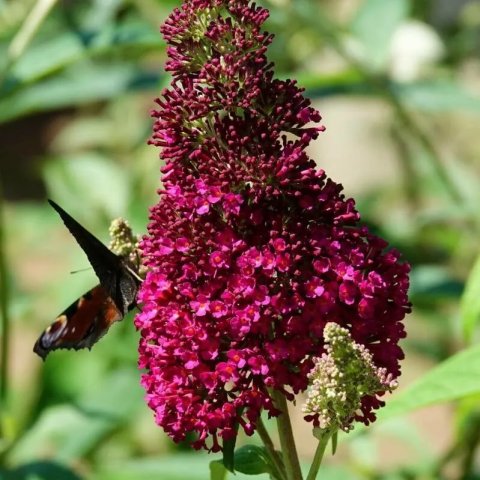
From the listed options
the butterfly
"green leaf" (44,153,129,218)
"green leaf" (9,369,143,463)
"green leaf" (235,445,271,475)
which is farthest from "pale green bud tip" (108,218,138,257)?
"green leaf" (44,153,129,218)

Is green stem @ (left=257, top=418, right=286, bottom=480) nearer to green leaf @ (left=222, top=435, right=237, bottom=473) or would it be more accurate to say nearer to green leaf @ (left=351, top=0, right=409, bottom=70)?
green leaf @ (left=222, top=435, right=237, bottom=473)

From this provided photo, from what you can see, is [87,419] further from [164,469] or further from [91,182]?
[91,182]

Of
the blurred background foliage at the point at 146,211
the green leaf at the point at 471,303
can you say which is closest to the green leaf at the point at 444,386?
the blurred background foliage at the point at 146,211

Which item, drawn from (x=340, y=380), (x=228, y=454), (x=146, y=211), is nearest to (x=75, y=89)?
(x=146, y=211)

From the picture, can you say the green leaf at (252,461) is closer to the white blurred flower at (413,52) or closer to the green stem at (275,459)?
the green stem at (275,459)

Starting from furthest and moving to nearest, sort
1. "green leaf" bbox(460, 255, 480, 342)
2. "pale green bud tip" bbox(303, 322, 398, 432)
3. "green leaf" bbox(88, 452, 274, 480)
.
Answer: "green leaf" bbox(88, 452, 274, 480), "green leaf" bbox(460, 255, 480, 342), "pale green bud tip" bbox(303, 322, 398, 432)
